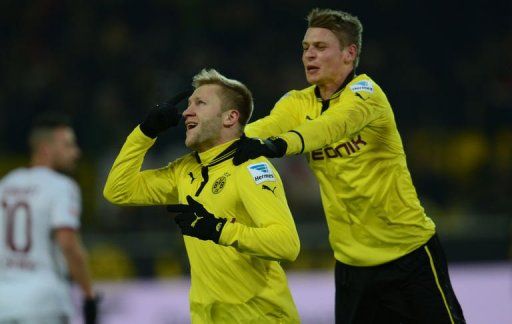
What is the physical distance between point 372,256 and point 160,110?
1380mm

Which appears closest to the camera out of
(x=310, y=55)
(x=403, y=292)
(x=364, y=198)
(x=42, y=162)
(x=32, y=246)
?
(x=310, y=55)

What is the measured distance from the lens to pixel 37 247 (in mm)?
5508

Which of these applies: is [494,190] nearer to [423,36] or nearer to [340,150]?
[423,36]

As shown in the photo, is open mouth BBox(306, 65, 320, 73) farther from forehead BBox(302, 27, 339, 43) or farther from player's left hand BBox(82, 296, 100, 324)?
player's left hand BBox(82, 296, 100, 324)

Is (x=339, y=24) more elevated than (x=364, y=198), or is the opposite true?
(x=339, y=24)

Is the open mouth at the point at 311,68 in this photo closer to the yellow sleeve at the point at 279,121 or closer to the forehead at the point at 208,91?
the yellow sleeve at the point at 279,121

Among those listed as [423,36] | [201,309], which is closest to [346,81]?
[201,309]

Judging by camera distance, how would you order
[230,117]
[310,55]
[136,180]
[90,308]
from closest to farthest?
[230,117] → [136,180] → [310,55] → [90,308]

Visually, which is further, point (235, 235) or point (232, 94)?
point (232, 94)

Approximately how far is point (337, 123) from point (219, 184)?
1.99ft

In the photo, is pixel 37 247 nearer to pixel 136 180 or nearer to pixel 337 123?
pixel 136 180

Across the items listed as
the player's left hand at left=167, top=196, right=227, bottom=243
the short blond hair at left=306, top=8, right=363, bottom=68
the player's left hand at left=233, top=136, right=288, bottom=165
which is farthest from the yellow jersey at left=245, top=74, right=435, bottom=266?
the player's left hand at left=167, top=196, right=227, bottom=243

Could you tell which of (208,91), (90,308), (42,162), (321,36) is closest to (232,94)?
(208,91)

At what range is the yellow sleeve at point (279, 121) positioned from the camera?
4980 mm
